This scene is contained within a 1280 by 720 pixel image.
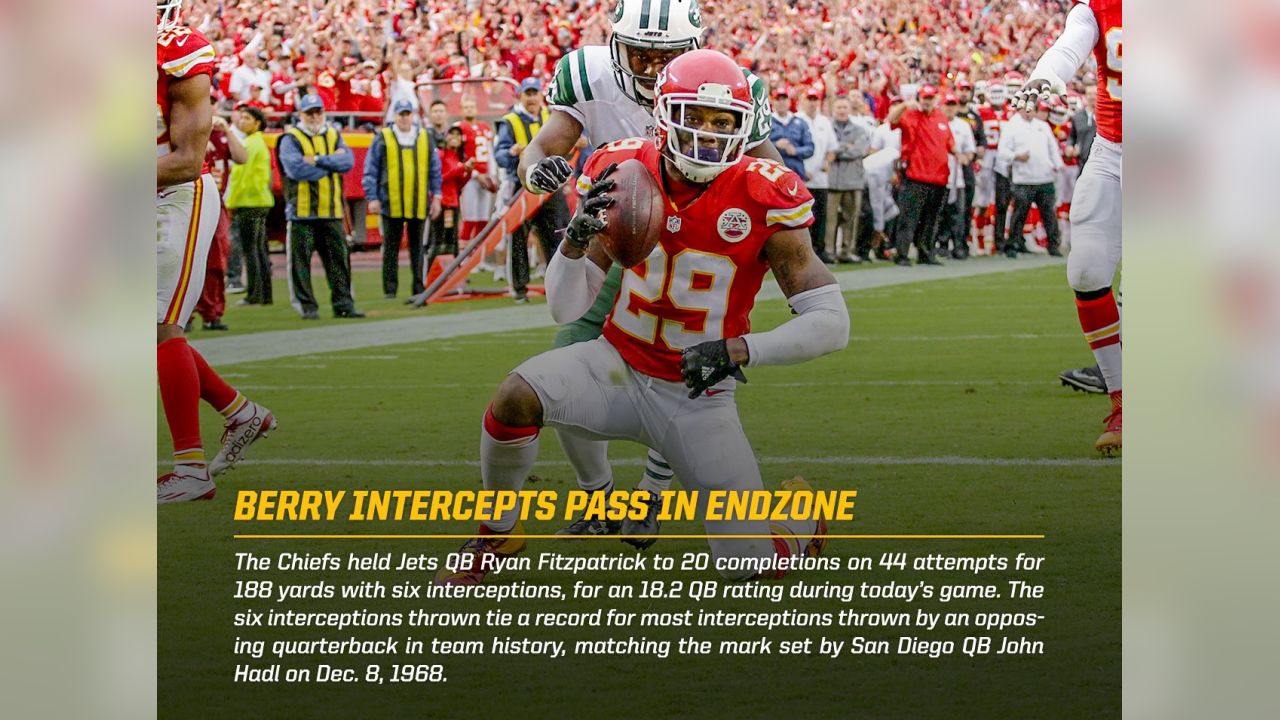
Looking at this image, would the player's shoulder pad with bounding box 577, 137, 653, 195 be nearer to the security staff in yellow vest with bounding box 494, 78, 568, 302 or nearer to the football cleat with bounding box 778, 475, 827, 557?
the football cleat with bounding box 778, 475, 827, 557

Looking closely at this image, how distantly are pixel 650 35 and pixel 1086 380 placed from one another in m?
2.21

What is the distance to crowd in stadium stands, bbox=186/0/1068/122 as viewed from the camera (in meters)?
7.73

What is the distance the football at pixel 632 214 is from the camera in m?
3.39

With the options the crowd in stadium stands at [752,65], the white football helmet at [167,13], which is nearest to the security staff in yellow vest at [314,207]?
the crowd in stadium stands at [752,65]

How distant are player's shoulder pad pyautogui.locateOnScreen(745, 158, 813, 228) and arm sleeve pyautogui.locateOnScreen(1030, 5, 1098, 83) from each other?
1.00 m

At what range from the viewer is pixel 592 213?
3334mm

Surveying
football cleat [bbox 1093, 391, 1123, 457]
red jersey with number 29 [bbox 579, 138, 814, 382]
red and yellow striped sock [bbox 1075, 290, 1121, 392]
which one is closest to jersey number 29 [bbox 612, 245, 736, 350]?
red jersey with number 29 [bbox 579, 138, 814, 382]

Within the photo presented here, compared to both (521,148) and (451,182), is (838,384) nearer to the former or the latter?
(521,148)

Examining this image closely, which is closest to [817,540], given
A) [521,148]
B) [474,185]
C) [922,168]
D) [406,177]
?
[521,148]

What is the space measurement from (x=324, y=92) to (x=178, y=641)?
7.05 meters

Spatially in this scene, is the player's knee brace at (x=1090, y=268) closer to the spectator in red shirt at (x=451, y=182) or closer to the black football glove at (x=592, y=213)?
the black football glove at (x=592, y=213)

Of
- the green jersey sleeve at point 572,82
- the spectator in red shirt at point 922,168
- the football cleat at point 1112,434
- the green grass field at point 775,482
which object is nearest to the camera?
the green grass field at point 775,482

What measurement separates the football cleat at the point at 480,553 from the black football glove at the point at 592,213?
652 mm
